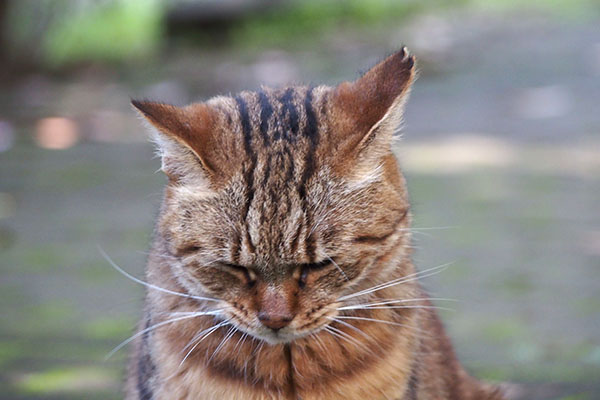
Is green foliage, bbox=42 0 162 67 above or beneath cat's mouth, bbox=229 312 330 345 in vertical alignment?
above

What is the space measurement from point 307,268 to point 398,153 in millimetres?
1158

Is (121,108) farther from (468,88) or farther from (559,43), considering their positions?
(559,43)

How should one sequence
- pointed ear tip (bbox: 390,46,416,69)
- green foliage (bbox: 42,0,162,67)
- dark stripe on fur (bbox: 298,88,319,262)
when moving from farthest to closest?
1. green foliage (bbox: 42,0,162,67)
2. pointed ear tip (bbox: 390,46,416,69)
3. dark stripe on fur (bbox: 298,88,319,262)

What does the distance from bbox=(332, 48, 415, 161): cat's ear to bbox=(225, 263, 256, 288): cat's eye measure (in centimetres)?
46

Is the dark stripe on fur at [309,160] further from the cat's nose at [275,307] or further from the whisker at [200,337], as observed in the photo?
the whisker at [200,337]

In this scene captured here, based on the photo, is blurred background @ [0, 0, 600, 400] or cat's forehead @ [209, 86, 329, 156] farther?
blurred background @ [0, 0, 600, 400]

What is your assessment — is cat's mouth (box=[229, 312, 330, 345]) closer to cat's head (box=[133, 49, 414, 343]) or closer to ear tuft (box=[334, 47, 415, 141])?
cat's head (box=[133, 49, 414, 343])

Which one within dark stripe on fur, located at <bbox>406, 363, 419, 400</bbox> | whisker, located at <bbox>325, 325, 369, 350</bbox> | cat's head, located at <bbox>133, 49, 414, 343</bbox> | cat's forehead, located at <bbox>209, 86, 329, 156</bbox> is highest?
cat's forehead, located at <bbox>209, 86, 329, 156</bbox>

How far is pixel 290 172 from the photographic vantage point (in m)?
2.65

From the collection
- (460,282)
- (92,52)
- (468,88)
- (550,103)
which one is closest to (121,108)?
(92,52)

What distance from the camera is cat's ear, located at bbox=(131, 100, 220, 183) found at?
8.49 feet

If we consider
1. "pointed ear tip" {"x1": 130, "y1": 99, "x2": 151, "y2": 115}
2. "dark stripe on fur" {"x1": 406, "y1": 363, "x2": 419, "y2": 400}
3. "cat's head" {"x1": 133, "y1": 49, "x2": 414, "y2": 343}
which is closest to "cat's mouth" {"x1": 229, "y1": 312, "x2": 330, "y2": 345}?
"cat's head" {"x1": 133, "y1": 49, "x2": 414, "y2": 343}

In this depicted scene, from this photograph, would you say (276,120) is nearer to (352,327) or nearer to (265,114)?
(265,114)

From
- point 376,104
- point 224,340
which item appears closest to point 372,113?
point 376,104
